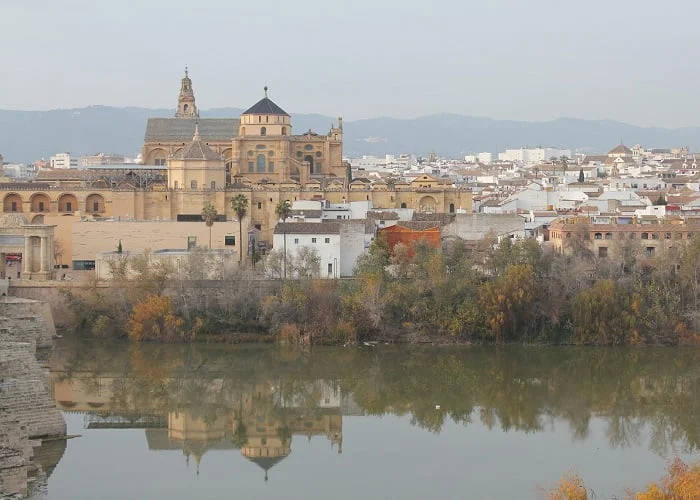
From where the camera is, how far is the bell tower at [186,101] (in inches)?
2346

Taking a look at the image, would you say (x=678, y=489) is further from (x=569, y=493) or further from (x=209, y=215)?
(x=209, y=215)

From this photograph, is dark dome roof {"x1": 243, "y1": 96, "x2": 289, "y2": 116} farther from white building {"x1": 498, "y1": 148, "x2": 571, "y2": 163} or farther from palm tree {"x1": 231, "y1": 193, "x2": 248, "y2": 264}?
white building {"x1": 498, "y1": 148, "x2": 571, "y2": 163}

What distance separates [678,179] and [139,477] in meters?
48.8

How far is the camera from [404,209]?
134ft

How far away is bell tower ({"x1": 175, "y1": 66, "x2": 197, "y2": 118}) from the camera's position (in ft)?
196

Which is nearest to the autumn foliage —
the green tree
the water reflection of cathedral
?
the water reflection of cathedral

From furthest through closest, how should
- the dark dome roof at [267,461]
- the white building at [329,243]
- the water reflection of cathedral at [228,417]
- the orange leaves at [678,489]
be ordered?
the white building at [329,243], the water reflection of cathedral at [228,417], the dark dome roof at [267,461], the orange leaves at [678,489]

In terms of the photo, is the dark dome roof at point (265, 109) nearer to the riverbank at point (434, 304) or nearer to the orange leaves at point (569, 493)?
the riverbank at point (434, 304)

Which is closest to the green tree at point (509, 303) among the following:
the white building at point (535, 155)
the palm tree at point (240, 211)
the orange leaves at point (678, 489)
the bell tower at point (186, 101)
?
the palm tree at point (240, 211)

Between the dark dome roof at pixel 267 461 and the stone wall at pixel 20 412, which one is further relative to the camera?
the dark dome roof at pixel 267 461

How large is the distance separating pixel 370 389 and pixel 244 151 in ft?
66.0

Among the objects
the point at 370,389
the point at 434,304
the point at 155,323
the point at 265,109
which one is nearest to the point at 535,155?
the point at 265,109

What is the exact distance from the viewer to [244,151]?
44906 mm

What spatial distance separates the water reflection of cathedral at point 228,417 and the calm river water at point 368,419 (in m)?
0.04
